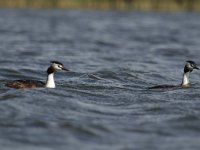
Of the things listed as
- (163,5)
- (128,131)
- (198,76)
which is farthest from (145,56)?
(163,5)

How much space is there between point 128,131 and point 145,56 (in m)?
15.9

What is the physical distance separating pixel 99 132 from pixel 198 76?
35.3 ft

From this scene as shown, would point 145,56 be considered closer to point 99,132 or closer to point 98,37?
point 98,37

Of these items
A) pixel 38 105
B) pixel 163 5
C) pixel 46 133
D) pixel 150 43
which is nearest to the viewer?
pixel 46 133

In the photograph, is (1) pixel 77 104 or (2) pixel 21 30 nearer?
(1) pixel 77 104

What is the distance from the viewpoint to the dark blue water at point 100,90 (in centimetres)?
1222

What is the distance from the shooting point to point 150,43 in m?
34.3

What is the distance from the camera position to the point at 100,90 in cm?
1819

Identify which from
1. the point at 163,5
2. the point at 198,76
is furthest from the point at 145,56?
the point at 163,5

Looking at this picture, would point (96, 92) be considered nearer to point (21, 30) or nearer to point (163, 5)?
point (21, 30)

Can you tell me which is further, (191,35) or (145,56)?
(191,35)

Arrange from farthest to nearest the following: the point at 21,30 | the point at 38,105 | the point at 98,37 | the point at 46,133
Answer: the point at 21,30
the point at 98,37
the point at 38,105
the point at 46,133

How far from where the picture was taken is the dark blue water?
40.1 feet

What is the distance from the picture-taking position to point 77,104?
15.5 m
